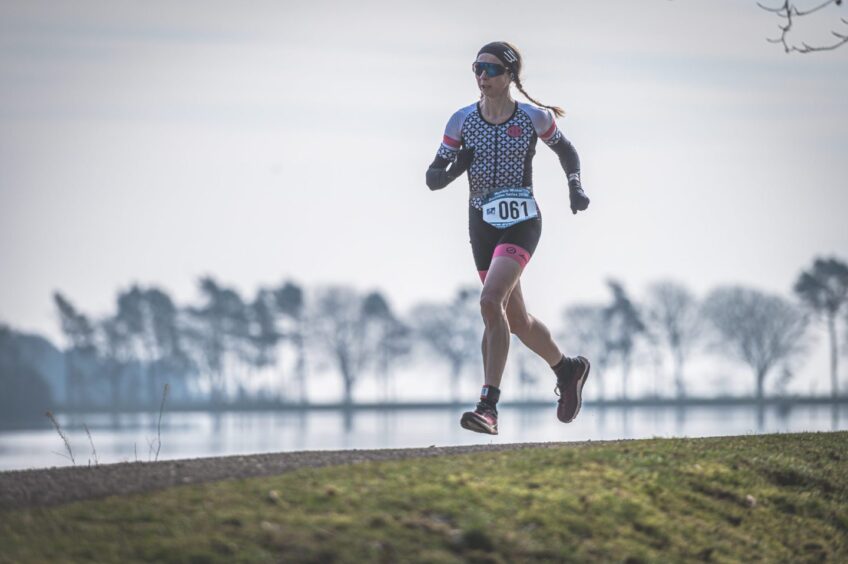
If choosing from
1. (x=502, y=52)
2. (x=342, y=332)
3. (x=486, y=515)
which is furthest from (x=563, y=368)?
(x=342, y=332)

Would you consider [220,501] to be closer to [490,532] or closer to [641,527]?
[490,532]

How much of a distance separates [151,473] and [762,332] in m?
122

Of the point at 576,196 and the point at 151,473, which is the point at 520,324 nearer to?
the point at 576,196

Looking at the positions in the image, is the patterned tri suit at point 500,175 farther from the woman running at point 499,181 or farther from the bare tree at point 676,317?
the bare tree at point 676,317

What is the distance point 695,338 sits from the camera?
133500 mm

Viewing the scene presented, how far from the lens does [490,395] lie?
12.4 m

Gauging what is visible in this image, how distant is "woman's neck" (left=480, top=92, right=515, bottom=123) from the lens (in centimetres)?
1290

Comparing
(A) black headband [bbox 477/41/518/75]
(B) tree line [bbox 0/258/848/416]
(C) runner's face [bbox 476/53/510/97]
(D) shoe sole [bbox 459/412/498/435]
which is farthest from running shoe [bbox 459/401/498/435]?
(B) tree line [bbox 0/258/848/416]

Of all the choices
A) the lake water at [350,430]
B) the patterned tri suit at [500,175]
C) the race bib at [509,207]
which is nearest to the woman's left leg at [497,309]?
the patterned tri suit at [500,175]

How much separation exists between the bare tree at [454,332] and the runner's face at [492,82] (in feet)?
441

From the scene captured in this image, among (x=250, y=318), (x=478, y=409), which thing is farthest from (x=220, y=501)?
(x=250, y=318)

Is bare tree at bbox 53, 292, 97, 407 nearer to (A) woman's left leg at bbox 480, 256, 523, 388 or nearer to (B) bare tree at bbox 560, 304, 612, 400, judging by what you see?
(B) bare tree at bbox 560, 304, 612, 400

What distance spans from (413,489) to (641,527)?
141 centimetres

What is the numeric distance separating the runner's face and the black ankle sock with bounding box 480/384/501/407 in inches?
93.8
